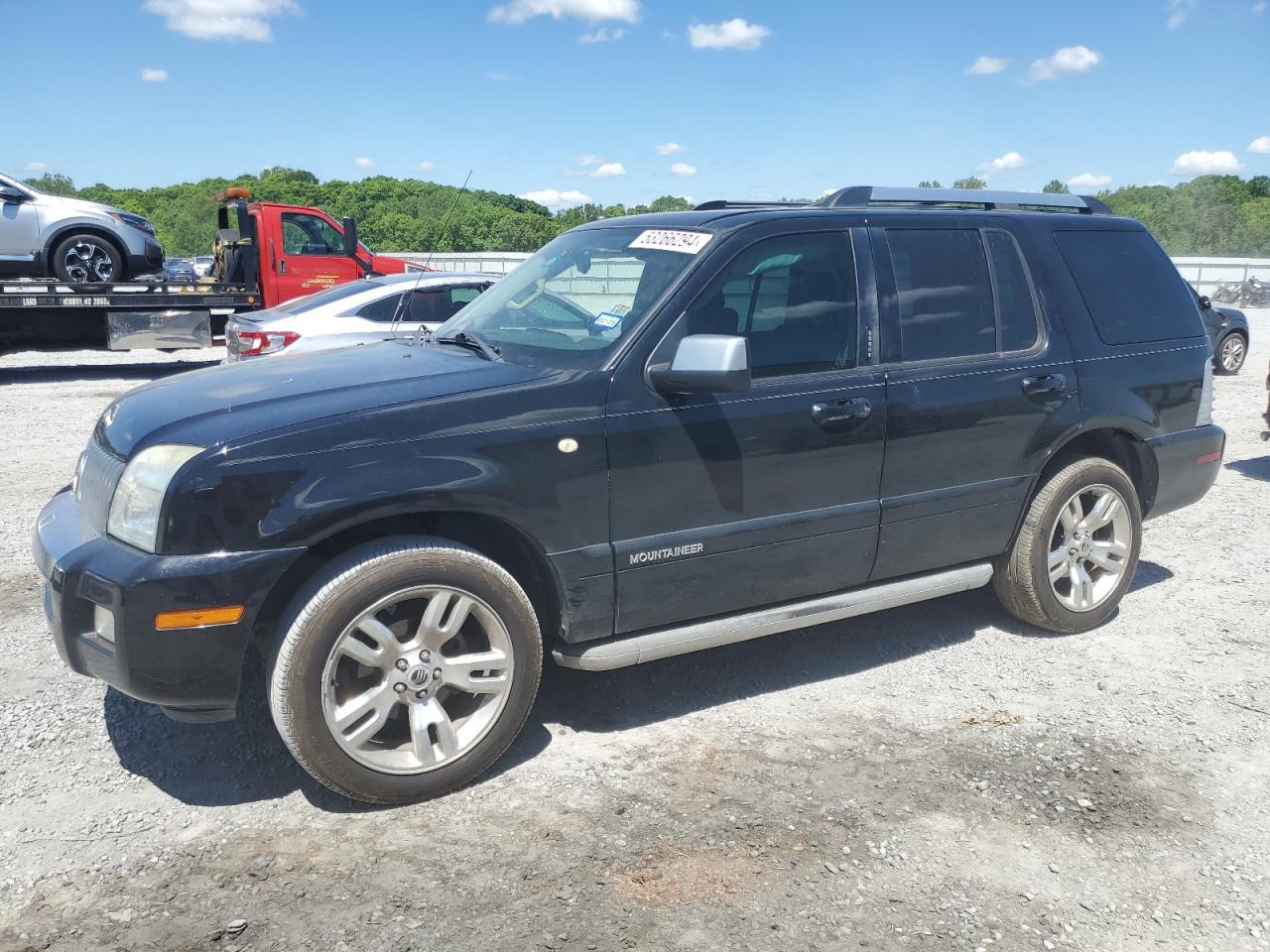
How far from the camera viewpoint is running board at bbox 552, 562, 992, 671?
3.77 metres

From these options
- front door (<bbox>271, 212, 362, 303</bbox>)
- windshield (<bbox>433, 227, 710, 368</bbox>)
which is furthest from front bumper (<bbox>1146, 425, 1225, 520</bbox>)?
front door (<bbox>271, 212, 362, 303</bbox>)

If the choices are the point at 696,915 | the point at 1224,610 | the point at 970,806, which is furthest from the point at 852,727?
the point at 1224,610

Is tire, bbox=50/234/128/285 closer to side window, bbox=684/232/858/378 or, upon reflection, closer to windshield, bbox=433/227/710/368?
windshield, bbox=433/227/710/368

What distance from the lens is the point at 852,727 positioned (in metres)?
4.10

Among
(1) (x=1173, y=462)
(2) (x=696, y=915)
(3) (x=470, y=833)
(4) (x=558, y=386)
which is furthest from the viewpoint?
(1) (x=1173, y=462)

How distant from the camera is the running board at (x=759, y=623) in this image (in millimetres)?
3770

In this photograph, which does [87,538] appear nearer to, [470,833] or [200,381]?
[200,381]

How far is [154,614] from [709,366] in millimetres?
1906

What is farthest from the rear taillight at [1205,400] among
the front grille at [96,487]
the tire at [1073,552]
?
the front grille at [96,487]

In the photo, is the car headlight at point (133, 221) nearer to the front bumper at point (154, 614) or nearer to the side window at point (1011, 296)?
the front bumper at point (154, 614)

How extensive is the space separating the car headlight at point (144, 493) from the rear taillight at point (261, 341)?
626 centimetres

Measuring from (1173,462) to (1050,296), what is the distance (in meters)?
1.19

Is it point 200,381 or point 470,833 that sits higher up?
point 200,381

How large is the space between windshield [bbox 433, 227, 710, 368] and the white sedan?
191 inches
